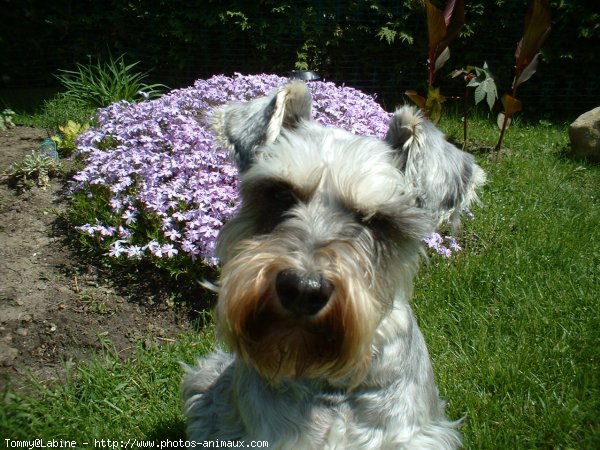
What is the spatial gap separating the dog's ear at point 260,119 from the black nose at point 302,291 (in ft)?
2.72

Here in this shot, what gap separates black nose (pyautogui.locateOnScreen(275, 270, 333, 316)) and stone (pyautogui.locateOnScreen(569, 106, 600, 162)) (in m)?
6.23

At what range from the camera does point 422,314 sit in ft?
13.0

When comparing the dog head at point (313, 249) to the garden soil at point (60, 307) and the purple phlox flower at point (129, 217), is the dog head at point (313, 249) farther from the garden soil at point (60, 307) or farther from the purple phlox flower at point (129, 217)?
the purple phlox flower at point (129, 217)

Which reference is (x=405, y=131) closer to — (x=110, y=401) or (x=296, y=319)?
(x=296, y=319)

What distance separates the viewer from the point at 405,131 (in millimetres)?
2477

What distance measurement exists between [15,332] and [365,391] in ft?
8.33

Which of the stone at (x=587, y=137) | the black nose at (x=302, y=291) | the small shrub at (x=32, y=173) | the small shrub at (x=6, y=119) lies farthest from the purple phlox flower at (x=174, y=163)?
the stone at (x=587, y=137)

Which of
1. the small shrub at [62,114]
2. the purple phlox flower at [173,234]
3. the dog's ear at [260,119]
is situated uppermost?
the dog's ear at [260,119]

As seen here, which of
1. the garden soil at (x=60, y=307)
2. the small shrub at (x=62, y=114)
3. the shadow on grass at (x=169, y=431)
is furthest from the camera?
the small shrub at (x=62, y=114)

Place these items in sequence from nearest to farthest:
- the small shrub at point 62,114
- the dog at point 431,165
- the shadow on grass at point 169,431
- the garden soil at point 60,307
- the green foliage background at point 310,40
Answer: the dog at point 431,165 < the shadow on grass at point 169,431 < the garden soil at point 60,307 < the small shrub at point 62,114 < the green foliage background at point 310,40

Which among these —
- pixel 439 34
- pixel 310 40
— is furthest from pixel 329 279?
pixel 310 40

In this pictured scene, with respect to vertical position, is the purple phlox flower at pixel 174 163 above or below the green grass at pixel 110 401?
above

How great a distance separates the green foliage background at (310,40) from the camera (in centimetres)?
854

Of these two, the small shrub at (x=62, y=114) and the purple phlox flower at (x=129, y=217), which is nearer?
the purple phlox flower at (x=129, y=217)
